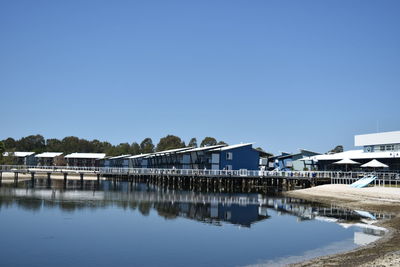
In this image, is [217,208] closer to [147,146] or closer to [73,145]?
[147,146]

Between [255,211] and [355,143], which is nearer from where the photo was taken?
[255,211]

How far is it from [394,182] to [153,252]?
37.5m

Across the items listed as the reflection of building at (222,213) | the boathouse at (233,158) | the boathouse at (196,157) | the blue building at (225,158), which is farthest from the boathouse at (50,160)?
the reflection of building at (222,213)

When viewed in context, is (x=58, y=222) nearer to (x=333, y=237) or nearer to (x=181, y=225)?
(x=181, y=225)

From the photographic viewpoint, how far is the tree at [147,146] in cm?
14884

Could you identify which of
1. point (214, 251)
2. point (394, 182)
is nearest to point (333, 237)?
point (214, 251)

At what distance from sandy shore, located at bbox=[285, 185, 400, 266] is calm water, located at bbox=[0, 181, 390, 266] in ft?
4.66

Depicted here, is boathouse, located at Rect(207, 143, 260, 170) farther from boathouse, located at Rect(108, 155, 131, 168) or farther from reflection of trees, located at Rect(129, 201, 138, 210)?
boathouse, located at Rect(108, 155, 131, 168)

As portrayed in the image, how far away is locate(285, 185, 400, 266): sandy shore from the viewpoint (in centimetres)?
1587

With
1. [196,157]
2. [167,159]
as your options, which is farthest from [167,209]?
[167,159]

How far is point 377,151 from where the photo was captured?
57562mm

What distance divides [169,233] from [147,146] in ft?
420

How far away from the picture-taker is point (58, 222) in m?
27.2

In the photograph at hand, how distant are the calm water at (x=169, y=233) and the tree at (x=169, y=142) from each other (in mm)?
99009
